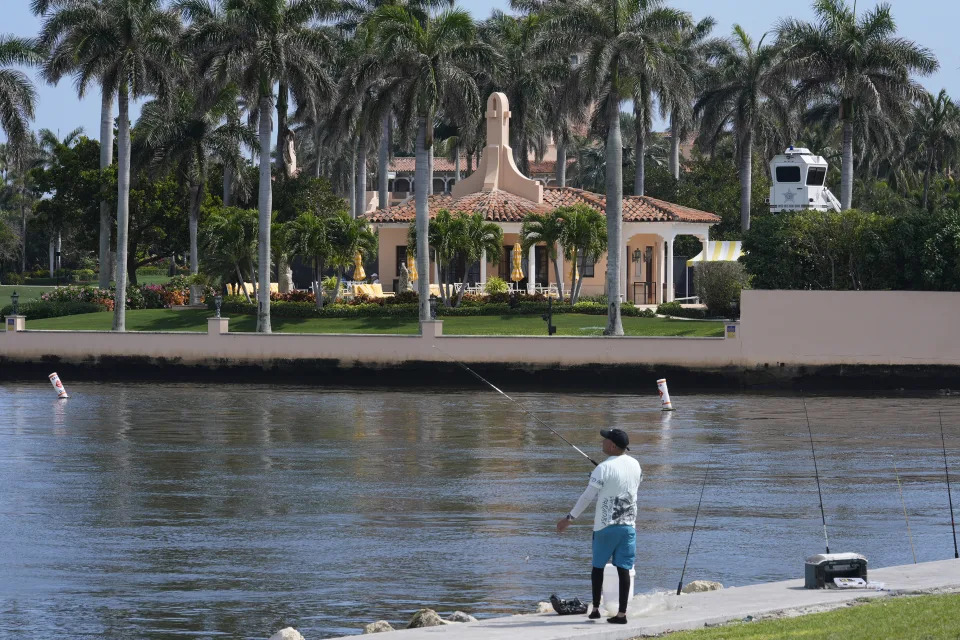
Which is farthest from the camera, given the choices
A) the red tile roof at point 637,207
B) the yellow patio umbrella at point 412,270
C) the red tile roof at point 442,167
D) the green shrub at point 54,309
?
the red tile roof at point 442,167

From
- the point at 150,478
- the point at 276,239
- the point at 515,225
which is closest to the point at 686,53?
the point at 515,225

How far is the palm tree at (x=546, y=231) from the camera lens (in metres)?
60.3

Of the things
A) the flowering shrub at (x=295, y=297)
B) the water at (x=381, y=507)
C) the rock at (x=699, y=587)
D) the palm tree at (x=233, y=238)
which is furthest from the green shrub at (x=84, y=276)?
the rock at (x=699, y=587)

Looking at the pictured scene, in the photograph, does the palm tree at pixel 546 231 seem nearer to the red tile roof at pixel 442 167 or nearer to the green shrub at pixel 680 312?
the green shrub at pixel 680 312

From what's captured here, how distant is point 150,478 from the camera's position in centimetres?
2548

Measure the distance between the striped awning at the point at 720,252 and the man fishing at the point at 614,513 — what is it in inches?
2076

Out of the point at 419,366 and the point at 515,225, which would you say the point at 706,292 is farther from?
the point at 419,366

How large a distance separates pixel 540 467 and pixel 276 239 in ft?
122

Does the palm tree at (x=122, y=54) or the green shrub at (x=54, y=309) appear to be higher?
the palm tree at (x=122, y=54)

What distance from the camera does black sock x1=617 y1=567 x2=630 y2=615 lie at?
13.0m

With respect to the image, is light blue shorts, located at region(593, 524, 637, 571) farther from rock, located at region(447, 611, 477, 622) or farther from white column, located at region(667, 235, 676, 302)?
white column, located at region(667, 235, 676, 302)

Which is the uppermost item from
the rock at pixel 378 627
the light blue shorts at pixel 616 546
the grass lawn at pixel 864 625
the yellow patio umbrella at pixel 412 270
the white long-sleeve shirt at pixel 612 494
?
the yellow patio umbrella at pixel 412 270

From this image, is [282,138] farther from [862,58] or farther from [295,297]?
[862,58]

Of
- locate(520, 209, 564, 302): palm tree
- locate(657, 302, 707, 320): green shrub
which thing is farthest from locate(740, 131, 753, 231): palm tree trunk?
locate(520, 209, 564, 302): palm tree
